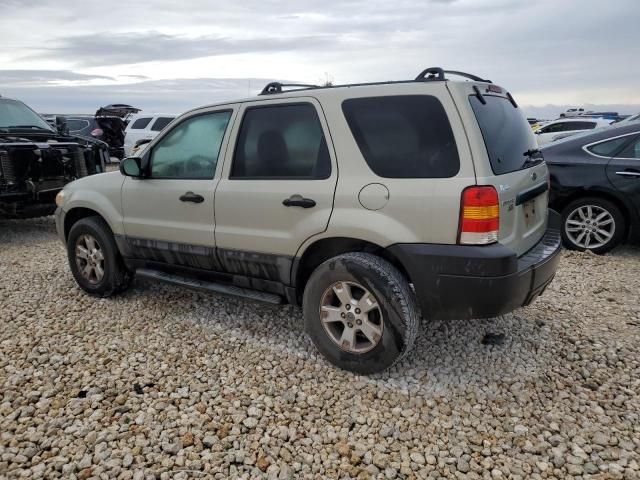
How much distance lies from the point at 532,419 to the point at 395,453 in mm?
855

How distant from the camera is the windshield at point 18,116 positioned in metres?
7.63

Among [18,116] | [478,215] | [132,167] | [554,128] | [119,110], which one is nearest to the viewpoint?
[478,215]

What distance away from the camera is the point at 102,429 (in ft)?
8.89

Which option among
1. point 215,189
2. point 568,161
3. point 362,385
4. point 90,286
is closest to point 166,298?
point 90,286

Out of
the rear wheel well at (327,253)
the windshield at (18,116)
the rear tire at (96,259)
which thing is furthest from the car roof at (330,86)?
the windshield at (18,116)

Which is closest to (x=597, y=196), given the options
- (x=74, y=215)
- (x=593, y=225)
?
(x=593, y=225)

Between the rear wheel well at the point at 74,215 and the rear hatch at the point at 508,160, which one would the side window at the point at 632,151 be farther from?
the rear wheel well at the point at 74,215

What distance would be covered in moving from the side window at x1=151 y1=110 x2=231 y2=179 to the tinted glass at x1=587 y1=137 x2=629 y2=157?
4.45m

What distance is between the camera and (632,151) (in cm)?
559

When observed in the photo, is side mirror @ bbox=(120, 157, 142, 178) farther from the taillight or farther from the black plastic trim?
the black plastic trim

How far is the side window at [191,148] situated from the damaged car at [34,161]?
12.0 feet

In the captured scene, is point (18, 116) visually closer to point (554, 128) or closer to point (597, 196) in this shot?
point (597, 196)

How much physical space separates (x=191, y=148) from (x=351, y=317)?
74.0 inches

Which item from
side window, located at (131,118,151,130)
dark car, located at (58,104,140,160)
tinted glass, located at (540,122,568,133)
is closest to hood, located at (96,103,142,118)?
dark car, located at (58,104,140,160)
